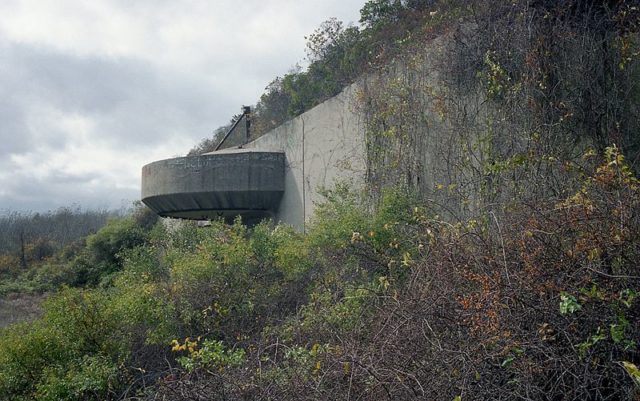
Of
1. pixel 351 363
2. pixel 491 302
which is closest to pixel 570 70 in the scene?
pixel 491 302

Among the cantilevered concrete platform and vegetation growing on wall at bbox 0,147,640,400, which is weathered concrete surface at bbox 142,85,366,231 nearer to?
the cantilevered concrete platform

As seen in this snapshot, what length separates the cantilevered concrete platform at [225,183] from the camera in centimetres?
1150

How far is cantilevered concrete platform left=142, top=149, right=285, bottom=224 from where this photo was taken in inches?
453

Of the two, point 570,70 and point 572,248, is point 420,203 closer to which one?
point 570,70

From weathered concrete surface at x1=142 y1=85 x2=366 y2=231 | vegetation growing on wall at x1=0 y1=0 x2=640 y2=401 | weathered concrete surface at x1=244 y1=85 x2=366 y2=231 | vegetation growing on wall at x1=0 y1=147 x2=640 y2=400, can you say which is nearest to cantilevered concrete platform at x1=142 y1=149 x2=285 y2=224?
Result: weathered concrete surface at x1=142 y1=85 x2=366 y2=231

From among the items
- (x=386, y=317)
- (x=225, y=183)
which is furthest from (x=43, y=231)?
(x=386, y=317)

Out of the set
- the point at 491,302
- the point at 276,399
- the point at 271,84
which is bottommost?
the point at 276,399

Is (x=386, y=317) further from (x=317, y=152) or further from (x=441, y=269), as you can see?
(x=317, y=152)

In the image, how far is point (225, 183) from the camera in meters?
11.6

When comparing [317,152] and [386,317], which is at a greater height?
[317,152]

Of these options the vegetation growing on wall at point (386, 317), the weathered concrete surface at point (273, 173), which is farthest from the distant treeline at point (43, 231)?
the vegetation growing on wall at point (386, 317)

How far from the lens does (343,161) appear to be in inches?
379

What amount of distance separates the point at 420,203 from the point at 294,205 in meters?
3.80

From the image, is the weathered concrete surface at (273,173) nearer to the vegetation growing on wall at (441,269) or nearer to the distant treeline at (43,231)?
the vegetation growing on wall at (441,269)
